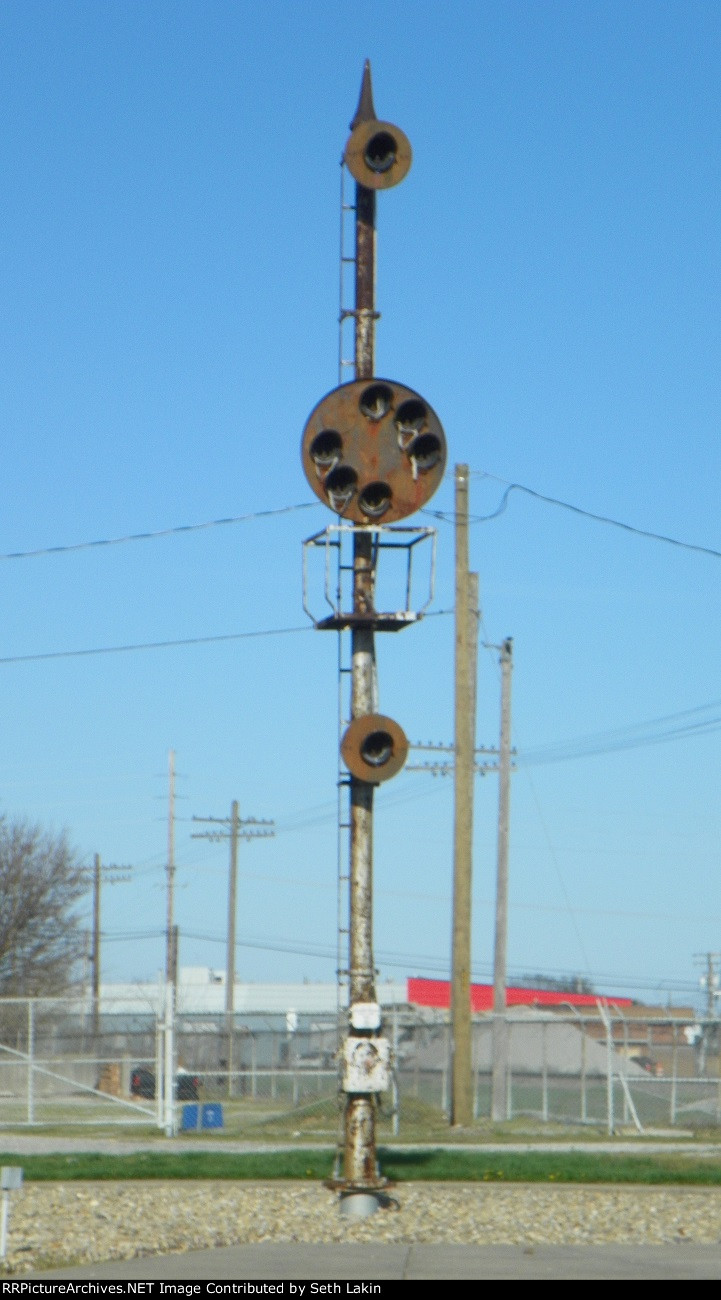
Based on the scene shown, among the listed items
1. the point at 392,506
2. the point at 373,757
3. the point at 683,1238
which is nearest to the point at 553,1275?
the point at 683,1238

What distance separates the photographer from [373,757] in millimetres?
13211

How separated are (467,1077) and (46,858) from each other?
92.7 feet

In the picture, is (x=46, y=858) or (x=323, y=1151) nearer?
(x=323, y=1151)

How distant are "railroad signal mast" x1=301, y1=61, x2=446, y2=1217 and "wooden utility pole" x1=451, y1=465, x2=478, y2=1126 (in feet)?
30.7

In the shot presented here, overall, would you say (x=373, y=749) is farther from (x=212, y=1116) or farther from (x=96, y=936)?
(x=96, y=936)

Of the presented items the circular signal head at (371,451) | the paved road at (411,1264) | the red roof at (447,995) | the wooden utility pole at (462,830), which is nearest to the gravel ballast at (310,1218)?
the paved road at (411,1264)

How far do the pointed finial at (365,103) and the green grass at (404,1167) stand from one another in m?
9.45

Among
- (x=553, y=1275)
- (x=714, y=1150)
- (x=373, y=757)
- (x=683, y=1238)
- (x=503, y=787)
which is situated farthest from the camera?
(x=503, y=787)

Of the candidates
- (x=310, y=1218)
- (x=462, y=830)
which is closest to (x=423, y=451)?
(x=310, y=1218)

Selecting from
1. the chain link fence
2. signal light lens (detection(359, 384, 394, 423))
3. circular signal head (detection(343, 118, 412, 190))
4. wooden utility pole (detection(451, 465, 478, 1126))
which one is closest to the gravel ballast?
signal light lens (detection(359, 384, 394, 423))

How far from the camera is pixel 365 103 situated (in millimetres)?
14117

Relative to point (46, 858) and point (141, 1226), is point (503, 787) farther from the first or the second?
point (46, 858)

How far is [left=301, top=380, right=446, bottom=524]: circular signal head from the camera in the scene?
13.6 m

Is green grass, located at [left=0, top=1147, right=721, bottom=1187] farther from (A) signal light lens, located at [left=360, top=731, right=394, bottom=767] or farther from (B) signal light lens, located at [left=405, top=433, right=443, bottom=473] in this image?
(B) signal light lens, located at [left=405, top=433, right=443, bottom=473]
